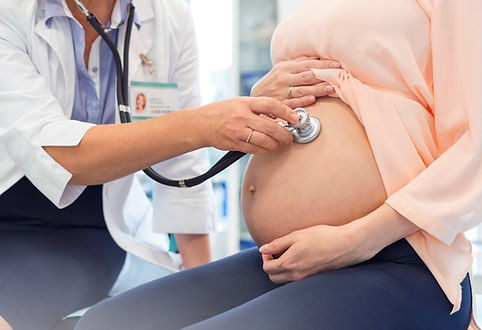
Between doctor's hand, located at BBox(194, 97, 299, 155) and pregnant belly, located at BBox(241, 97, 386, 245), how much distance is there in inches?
2.4

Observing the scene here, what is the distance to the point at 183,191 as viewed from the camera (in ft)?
4.99

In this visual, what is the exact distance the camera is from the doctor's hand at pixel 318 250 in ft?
2.87

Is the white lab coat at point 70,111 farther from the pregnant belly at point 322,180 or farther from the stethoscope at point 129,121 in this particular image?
the pregnant belly at point 322,180

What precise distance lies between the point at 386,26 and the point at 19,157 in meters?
0.84

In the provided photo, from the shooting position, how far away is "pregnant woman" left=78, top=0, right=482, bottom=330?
2.80 feet

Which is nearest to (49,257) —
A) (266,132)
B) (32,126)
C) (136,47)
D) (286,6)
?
(32,126)

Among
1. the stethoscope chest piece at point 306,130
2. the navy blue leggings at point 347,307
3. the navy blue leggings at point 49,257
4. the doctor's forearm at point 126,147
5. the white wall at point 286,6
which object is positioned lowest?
the navy blue leggings at point 49,257

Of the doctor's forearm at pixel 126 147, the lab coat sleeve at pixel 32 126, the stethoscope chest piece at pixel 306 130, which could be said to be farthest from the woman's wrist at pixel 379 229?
the lab coat sleeve at pixel 32 126

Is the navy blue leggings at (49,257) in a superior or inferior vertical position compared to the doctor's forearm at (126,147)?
inferior

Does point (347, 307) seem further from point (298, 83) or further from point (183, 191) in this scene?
point (183, 191)

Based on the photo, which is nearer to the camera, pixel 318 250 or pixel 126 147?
pixel 318 250

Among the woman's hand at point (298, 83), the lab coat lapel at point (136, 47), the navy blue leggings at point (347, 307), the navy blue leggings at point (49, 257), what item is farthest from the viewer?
the lab coat lapel at point (136, 47)

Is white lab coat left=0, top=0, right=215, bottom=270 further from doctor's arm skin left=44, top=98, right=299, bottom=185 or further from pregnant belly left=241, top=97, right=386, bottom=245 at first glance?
pregnant belly left=241, top=97, right=386, bottom=245

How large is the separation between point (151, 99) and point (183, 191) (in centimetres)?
29
